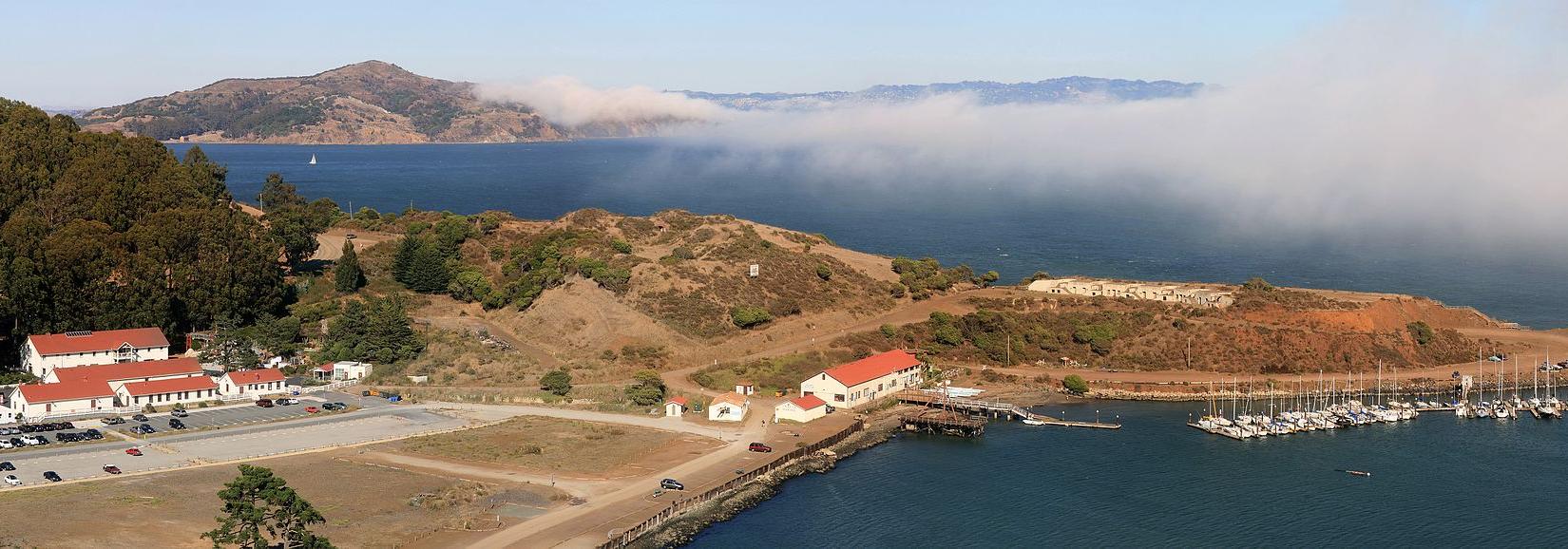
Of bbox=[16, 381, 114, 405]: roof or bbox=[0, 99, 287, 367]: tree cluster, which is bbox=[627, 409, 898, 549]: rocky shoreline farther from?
bbox=[0, 99, 287, 367]: tree cluster

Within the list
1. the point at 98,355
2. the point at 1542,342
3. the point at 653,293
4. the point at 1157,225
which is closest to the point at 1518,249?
the point at 1157,225

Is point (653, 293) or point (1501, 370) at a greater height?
point (653, 293)

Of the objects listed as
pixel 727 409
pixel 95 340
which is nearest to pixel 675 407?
pixel 727 409

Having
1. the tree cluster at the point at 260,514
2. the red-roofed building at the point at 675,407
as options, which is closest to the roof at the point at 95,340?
the red-roofed building at the point at 675,407

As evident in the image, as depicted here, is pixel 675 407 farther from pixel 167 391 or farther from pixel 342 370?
pixel 167 391

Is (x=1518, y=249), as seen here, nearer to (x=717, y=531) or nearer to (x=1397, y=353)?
(x=1397, y=353)

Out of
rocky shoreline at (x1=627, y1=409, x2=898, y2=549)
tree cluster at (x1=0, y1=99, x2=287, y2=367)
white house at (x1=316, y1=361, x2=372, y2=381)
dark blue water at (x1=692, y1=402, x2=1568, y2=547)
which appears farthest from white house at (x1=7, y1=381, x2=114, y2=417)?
dark blue water at (x1=692, y1=402, x2=1568, y2=547)
